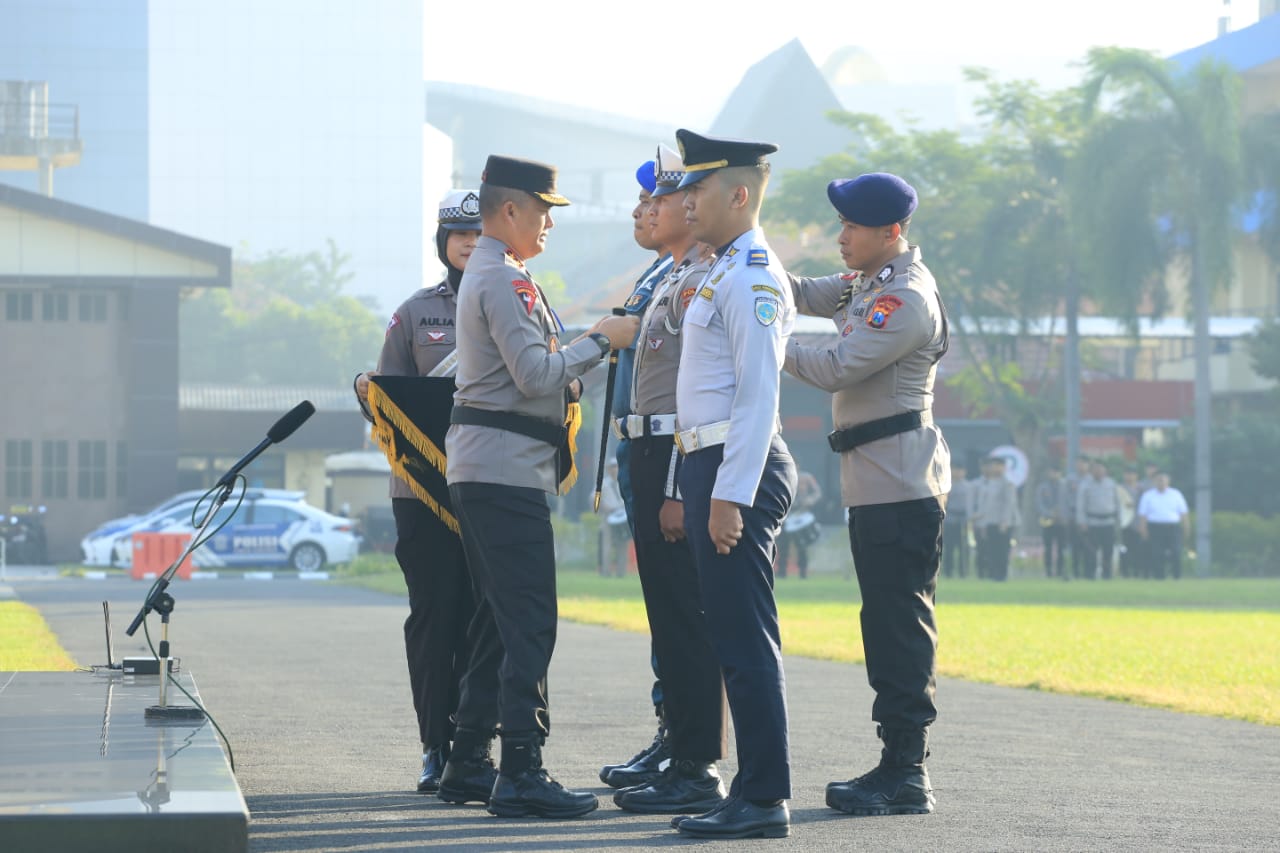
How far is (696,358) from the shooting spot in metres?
6.10

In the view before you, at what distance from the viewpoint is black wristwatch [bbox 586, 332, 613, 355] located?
636cm

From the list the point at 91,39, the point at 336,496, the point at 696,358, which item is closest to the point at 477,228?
the point at 696,358

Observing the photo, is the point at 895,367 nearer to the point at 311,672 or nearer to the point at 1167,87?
the point at 311,672

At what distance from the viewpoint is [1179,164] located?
3862 cm

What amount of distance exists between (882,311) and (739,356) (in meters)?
0.90

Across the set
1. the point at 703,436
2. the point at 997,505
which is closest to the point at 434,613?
the point at 703,436

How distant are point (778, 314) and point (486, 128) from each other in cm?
14711

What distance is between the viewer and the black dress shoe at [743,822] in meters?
5.82

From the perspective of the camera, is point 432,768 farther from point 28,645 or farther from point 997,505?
point 997,505

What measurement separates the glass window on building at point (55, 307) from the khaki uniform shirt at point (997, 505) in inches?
895

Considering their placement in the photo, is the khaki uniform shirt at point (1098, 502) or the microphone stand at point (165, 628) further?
the khaki uniform shirt at point (1098, 502)

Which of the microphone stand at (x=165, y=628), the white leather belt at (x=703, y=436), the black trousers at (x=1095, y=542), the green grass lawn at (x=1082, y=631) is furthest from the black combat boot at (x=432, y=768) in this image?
the black trousers at (x=1095, y=542)

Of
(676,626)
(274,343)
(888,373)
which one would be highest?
(274,343)

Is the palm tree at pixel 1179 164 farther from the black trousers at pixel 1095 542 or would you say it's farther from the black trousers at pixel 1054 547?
the black trousers at pixel 1095 542
